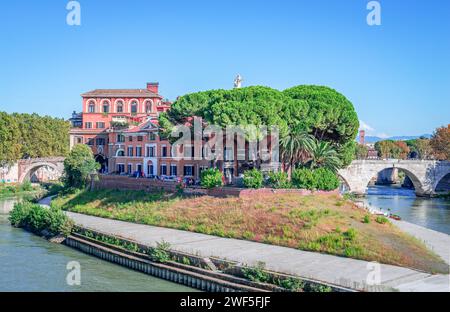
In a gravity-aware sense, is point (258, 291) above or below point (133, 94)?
below

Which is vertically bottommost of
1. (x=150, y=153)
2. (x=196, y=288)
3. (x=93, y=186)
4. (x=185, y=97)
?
(x=196, y=288)

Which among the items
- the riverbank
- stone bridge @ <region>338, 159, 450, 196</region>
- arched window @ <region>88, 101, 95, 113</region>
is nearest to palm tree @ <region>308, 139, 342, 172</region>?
the riverbank

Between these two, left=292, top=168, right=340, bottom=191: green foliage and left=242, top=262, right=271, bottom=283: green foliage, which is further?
left=292, top=168, right=340, bottom=191: green foliage

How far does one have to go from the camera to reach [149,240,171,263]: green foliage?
3353 cm

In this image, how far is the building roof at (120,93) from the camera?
8769 cm

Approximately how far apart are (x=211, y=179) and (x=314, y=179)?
31.3 feet

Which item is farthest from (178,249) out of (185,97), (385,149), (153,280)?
(385,149)

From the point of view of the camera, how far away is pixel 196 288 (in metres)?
30.6

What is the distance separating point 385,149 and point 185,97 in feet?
315

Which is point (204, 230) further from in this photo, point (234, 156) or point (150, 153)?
point (150, 153)

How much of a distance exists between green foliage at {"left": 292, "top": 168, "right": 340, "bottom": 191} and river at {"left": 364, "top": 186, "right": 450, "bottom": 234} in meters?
10.5

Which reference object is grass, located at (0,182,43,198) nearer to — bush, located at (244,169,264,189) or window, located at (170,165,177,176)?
window, located at (170,165,177,176)

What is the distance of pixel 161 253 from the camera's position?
33719 millimetres

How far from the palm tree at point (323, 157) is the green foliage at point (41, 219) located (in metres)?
23.8
